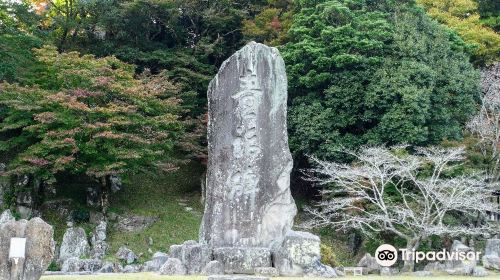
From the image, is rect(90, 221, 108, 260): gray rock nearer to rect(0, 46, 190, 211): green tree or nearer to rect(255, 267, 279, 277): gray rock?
rect(0, 46, 190, 211): green tree

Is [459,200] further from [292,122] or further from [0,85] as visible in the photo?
[0,85]

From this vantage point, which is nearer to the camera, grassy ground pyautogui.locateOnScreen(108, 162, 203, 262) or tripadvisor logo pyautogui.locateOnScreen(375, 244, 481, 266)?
tripadvisor logo pyautogui.locateOnScreen(375, 244, 481, 266)

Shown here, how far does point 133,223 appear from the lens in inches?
832

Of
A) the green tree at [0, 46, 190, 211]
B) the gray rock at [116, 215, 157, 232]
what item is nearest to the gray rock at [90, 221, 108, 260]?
the gray rock at [116, 215, 157, 232]

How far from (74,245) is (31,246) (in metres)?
9.49

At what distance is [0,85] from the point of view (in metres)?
19.4

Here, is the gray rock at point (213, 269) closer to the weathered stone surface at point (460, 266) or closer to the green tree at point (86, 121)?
the weathered stone surface at point (460, 266)

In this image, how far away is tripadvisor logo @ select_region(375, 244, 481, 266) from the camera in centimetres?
1611

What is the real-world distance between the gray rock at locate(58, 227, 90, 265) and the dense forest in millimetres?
1563

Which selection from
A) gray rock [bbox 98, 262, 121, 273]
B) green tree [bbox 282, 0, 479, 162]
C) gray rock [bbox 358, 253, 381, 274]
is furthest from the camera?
green tree [bbox 282, 0, 479, 162]

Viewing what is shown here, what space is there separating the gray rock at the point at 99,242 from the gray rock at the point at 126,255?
1.67 ft

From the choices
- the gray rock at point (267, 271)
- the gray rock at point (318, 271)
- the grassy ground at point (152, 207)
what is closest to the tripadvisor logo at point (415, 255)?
the gray rock at point (318, 271)

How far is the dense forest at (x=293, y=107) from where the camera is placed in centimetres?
1886

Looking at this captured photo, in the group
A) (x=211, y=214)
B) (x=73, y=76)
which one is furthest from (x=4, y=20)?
(x=211, y=214)
